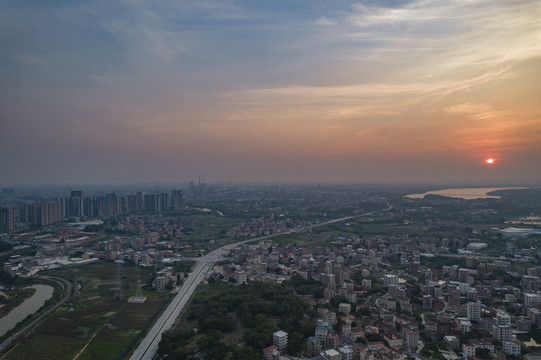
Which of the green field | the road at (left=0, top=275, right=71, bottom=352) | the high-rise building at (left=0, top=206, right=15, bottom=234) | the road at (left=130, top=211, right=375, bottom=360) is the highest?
the high-rise building at (left=0, top=206, right=15, bottom=234)

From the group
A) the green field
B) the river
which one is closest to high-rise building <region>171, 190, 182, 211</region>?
the green field

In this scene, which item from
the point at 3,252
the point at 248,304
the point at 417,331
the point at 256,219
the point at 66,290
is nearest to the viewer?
the point at 417,331

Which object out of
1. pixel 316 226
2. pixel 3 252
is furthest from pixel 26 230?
pixel 316 226

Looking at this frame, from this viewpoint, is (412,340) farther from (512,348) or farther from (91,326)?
(91,326)

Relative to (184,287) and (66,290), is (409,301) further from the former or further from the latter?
(66,290)

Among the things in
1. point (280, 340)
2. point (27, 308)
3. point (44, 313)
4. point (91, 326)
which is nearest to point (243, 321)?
point (280, 340)

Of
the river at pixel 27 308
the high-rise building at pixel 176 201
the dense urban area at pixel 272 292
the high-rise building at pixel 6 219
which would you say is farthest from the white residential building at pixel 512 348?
the high-rise building at pixel 176 201

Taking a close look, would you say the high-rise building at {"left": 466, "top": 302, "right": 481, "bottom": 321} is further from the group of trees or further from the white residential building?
the group of trees
